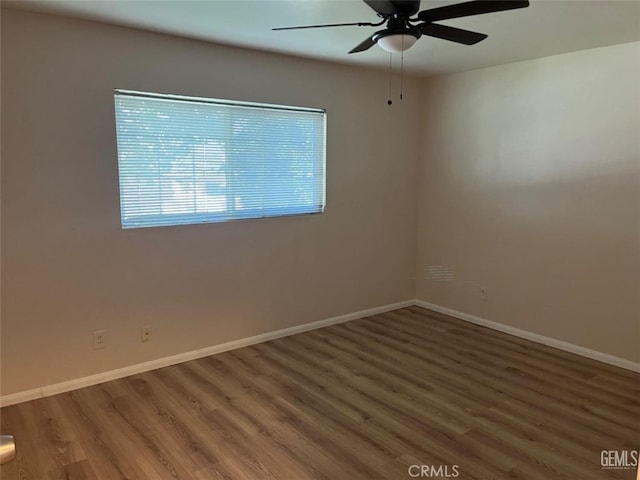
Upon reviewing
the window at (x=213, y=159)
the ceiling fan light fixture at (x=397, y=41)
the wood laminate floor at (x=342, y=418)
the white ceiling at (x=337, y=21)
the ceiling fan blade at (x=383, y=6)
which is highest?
the white ceiling at (x=337, y=21)

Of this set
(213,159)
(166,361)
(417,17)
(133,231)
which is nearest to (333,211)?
(213,159)

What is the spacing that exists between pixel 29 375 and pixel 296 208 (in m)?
2.32

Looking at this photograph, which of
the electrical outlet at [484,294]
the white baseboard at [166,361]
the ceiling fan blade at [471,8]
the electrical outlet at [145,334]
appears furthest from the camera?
the electrical outlet at [484,294]

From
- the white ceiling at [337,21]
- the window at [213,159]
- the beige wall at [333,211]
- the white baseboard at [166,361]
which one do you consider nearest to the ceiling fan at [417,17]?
the white ceiling at [337,21]

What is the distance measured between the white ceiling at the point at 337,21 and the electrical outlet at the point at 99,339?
206cm

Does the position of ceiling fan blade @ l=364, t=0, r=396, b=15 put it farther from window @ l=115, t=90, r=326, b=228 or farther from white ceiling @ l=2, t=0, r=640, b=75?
window @ l=115, t=90, r=326, b=228

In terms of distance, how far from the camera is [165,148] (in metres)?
3.30

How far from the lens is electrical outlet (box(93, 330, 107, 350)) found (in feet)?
10.5

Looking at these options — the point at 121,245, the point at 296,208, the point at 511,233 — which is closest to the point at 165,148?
the point at 121,245

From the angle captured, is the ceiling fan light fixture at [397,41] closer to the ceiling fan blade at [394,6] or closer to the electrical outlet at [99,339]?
the ceiling fan blade at [394,6]

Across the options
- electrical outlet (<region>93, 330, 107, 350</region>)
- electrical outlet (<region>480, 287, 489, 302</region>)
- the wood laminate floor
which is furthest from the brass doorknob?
electrical outlet (<region>480, 287, 489, 302</region>)

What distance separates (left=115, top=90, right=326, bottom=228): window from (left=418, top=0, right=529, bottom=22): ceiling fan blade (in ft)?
6.28

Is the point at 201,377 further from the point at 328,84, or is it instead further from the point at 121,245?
the point at 328,84

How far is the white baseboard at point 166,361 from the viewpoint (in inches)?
118
